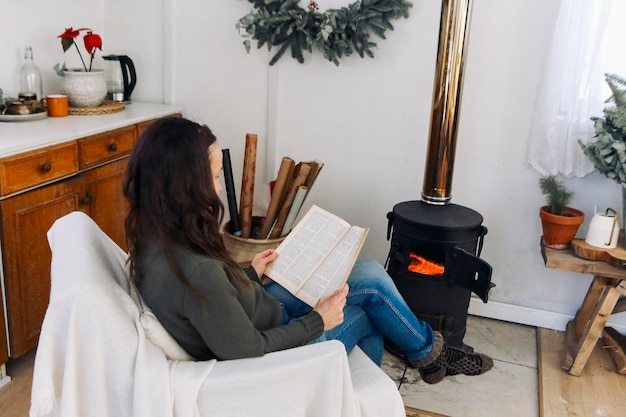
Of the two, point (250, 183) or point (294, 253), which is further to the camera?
point (250, 183)

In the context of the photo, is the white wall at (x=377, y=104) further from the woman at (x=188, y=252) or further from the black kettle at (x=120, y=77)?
the woman at (x=188, y=252)

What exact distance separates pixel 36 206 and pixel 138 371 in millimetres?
1217

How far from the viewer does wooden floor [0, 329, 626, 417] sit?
92.8 inches

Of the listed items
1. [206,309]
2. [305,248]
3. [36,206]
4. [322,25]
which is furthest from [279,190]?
[206,309]

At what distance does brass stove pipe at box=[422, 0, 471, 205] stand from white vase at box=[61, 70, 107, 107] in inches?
A: 58.1

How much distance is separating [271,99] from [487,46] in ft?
3.22

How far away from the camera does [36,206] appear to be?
2377 mm

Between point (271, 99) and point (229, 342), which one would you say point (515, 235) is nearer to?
point (271, 99)

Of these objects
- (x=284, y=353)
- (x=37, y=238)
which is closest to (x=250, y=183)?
(x=37, y=238)

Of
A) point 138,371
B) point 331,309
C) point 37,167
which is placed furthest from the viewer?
point 37,167

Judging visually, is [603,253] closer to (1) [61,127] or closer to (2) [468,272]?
(2) [468,272]

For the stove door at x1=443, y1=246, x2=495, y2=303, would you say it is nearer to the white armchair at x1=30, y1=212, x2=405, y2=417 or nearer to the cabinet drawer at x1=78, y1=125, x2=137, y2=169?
the white armchair at x1=30, y1=212, x2=405, y2=417

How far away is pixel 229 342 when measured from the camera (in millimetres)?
1440

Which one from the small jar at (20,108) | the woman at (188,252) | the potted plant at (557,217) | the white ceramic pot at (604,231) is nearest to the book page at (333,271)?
the woman at (188,252)
